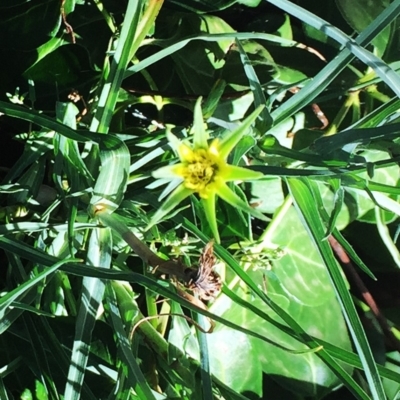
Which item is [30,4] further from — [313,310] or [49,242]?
[313,310]

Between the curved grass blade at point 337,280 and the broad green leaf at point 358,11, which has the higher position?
the broad green leaf at point 358,11

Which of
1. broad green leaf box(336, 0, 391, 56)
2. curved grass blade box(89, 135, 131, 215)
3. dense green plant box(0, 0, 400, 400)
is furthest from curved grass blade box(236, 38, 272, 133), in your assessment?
broad green leaf box(336, 0, 391, 56)

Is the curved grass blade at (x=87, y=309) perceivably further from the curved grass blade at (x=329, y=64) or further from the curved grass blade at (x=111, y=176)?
the curved grass blade at (x=329, y=64)

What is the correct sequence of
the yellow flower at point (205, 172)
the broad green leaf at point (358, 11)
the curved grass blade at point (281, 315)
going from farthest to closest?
the broad green leaf at point (358, 11) → the curved grass blade at point (281, 315) → the yellow flower at point (205, 172)

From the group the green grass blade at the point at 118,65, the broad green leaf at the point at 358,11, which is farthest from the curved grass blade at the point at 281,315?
the broad green leaf at the point at 358,11

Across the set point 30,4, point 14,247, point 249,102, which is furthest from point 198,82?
point 14,247

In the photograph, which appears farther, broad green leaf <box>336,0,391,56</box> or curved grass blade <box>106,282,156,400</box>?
broad green leaf <box>336,0,391,56</box>

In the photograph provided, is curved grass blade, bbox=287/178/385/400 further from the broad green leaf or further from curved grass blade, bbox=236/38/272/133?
the broad green leaf

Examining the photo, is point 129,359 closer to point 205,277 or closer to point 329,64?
point 205,277
